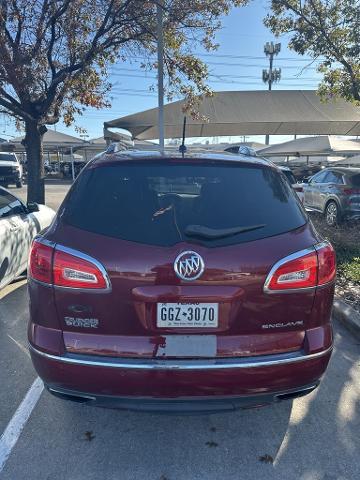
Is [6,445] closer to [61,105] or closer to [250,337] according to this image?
[250,337]

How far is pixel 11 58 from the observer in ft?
29.7

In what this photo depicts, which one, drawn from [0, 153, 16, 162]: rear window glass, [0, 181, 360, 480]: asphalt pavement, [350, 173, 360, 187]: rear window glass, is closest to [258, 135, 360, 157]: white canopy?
[350, 173, 360, 187]: rear window glass

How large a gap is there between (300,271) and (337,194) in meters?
9.90

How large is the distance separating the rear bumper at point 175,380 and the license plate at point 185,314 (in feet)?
0.69

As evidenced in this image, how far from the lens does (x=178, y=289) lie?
7.27 feet

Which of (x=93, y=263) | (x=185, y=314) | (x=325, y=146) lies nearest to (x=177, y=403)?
(x=185, y=314)

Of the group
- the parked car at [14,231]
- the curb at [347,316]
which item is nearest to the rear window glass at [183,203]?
the curb at [347,316]

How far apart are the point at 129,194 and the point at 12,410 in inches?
72.0

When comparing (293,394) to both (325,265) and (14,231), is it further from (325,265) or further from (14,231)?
(14,231)

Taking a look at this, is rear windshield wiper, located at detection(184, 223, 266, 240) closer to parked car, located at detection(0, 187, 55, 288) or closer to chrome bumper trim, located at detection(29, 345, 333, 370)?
chrome bumper trim, located at detection(29, 345, 333, 370)

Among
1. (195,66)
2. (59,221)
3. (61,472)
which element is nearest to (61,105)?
(195,66)

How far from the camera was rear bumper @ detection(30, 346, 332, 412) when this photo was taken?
7.30 ft

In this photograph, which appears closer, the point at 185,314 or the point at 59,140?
the point at 185,314

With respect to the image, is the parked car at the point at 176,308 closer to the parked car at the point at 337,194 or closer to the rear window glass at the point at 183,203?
the rear window glass at the point at 183,203
